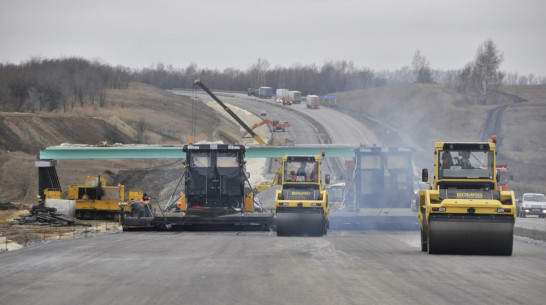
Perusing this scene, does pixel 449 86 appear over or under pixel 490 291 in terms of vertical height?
over

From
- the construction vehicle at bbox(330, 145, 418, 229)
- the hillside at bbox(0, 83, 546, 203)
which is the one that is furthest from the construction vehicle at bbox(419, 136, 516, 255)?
the hillside at bbox(0, 83, 546, 203)

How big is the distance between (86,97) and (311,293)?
109278 mm

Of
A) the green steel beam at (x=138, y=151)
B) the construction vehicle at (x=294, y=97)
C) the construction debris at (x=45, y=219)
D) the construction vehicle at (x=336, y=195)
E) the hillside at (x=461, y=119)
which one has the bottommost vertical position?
the construction debris at (x=45, y=219)

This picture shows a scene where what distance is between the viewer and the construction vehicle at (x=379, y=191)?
35.4m

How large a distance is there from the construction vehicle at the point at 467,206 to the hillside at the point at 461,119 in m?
60.7

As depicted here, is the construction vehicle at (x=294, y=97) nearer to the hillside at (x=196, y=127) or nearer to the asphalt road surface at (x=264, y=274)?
the hillside at (x=196, y=127)

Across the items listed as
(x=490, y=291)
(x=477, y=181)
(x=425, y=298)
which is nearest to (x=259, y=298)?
(x=425, y=298)

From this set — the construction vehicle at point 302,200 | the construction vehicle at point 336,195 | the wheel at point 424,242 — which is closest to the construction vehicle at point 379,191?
the construction vehicle at point 302,200

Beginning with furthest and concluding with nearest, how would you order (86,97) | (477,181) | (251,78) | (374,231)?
(251,78) → (86,97) → (374,231) → (477,181)

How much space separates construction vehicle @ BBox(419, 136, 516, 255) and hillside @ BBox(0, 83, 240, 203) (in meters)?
51.1

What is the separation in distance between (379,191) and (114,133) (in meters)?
67.8

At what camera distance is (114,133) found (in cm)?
9906

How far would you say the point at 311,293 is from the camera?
582 inches

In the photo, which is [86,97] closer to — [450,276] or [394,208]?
[394,208]
